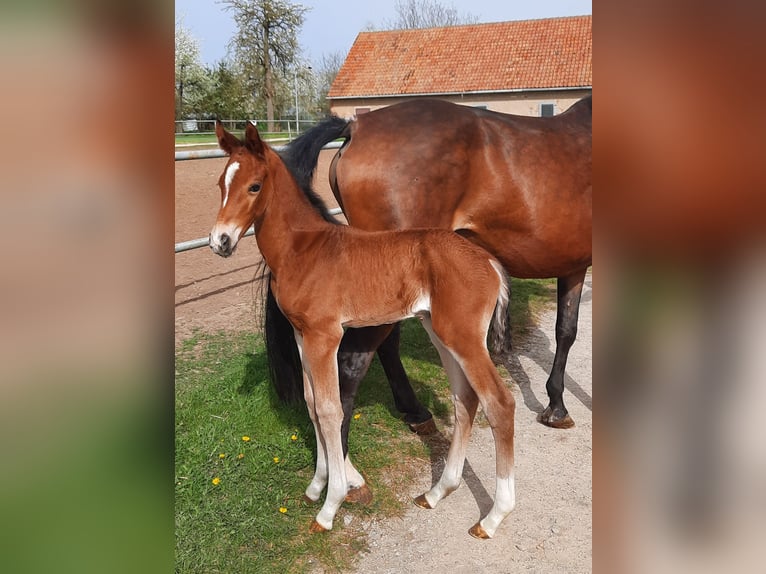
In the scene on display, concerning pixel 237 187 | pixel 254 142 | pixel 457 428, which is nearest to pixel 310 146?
pixel 254 142

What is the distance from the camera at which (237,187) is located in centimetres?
257

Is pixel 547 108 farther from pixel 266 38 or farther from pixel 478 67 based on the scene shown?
pixel 266 38

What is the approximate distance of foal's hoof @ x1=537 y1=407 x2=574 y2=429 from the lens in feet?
13.2

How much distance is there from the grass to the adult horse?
1.12ft

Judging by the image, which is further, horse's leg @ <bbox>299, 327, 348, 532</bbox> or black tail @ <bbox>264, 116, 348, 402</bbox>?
black tail @ <bbox>264, 116, 348, 402</bbox>

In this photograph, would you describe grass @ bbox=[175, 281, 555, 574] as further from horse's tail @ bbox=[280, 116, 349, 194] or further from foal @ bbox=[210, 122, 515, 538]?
horse's tail @ bbox=[280, 116, 349, 194]

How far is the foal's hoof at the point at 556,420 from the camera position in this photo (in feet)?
13.2

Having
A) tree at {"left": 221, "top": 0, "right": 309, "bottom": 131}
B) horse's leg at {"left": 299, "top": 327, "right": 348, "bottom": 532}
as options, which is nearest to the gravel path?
horse's leg at {"left": 299, "top": 327, "right": 348, "bottom": 532}

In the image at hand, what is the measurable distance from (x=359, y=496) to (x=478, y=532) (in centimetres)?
64

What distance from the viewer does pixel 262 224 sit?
2.83 meters
